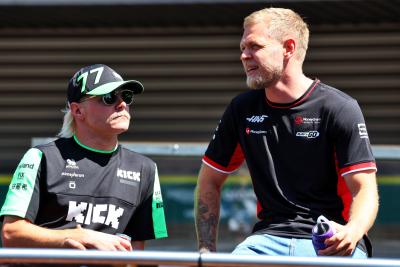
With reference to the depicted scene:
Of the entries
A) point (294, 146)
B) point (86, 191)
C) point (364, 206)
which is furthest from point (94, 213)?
point (364, 206)

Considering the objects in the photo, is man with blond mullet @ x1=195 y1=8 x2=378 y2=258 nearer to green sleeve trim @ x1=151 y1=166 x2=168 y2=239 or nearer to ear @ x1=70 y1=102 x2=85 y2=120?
green sleeve trim @ x1=151 y1=166 x2=168 y2=239

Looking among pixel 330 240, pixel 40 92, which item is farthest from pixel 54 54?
pixel 330 240

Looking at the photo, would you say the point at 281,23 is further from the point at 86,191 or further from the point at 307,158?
the point at 86,191

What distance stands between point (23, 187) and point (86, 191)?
0.97ft

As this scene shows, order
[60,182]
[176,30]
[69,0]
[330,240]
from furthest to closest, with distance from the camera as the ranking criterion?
[176,30]
[69,0]
[60,182]
[330,240]

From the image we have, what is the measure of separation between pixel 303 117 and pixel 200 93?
7.69m

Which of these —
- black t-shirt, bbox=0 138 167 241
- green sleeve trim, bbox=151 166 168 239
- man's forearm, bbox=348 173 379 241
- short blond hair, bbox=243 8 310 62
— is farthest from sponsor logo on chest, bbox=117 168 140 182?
man's forearm, bbox=348 173 379 241

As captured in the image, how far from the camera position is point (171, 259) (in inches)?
119

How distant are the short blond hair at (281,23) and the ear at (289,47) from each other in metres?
0.02

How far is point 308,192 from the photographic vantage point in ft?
13.5

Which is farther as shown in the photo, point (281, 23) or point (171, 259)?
point (281, 23)

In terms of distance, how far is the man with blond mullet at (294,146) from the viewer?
407 centimetres

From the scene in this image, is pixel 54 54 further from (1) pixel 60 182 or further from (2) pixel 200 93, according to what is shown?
(1) pixel 60 182

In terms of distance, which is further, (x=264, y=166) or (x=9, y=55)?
(x=9, y=55)
